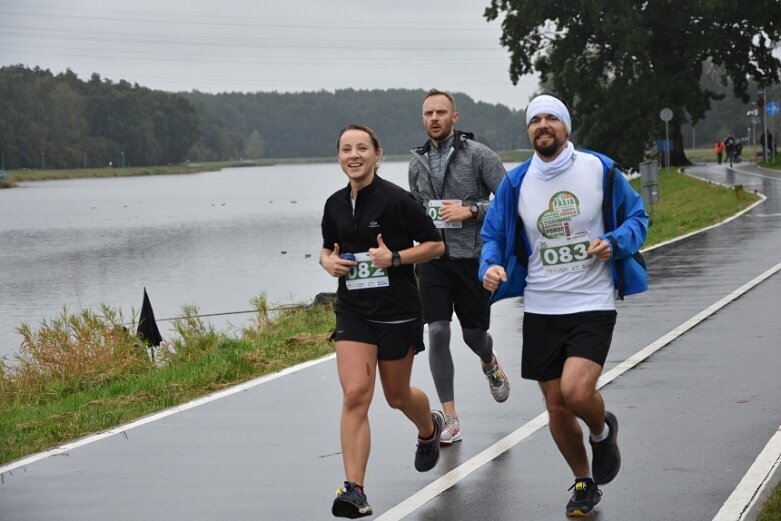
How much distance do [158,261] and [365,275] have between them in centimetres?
3853

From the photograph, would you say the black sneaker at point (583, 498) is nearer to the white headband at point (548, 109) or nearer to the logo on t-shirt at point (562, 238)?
the logo on t-shirt at point (562, 238)

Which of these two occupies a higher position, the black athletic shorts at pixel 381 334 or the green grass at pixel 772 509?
the black athletic shorts at pixel 381 334

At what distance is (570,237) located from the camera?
6.77 metres

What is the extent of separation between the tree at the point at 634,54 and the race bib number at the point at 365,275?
55.7 meters

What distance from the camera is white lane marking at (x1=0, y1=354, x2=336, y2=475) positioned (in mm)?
9281

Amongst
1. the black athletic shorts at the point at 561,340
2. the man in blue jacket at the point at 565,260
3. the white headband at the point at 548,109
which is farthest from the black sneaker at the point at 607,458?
the white headband at the point at 548,109

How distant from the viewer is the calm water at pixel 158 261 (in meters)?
31.0

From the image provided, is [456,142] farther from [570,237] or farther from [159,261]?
[159,261]

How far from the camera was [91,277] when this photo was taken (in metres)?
39.2

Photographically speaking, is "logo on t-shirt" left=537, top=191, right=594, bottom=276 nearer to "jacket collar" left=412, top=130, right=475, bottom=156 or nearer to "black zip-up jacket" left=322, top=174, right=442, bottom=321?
"black zip-up jacket" left=322, top=174, right=442, bottom=321

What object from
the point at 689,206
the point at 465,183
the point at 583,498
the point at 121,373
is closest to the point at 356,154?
the point at 465,183

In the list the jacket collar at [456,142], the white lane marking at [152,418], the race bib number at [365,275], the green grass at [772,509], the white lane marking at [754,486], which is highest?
the jacket collar at [456,142]

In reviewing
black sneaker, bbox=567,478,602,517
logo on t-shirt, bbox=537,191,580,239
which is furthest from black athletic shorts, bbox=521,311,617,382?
black sneaker, bbox=567,478,602,517

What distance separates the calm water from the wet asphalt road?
9.84 metres
